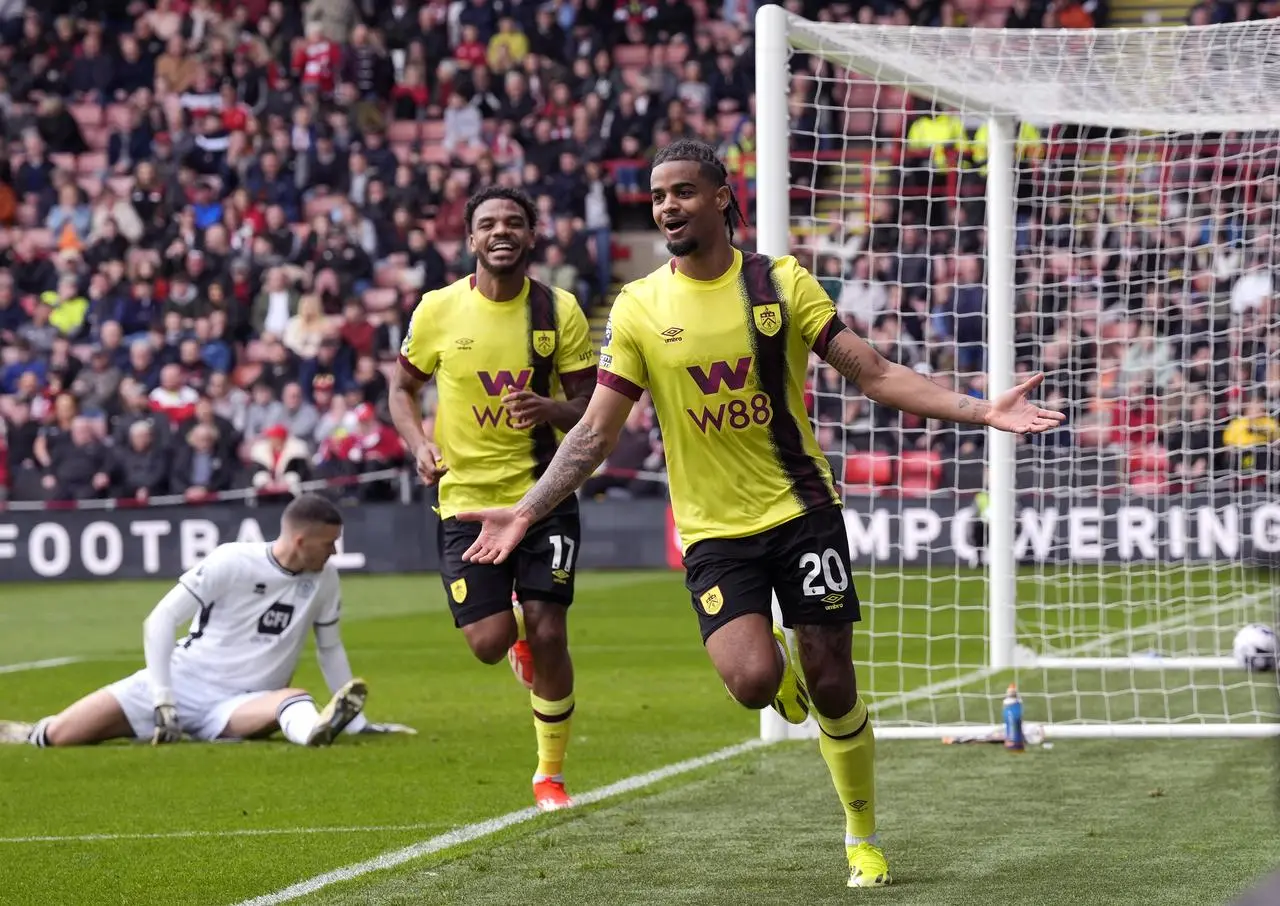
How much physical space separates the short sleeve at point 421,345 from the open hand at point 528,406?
58 centimetres

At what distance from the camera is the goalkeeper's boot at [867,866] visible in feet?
19.5

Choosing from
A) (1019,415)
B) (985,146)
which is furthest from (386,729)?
(985,146)

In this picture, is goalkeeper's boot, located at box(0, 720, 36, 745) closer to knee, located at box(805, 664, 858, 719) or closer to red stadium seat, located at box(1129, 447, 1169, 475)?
knee, located at box(805, 664, 858, 719)

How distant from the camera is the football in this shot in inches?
406

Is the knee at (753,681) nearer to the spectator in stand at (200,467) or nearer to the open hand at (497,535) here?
the open hand at (497,535)

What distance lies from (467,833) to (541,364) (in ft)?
6.21

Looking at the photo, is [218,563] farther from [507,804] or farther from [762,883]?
[762,883]

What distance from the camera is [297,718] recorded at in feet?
31.4

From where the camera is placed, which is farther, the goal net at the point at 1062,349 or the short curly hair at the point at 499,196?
the goal net at the point at 1062,349

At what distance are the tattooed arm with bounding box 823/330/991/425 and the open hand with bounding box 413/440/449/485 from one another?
239 cm

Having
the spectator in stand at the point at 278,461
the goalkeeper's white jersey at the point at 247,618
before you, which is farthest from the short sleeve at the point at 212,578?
the spectator in stand at the point at 278,461

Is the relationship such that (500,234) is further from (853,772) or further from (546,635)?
(853,772)

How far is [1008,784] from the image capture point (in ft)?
26.4

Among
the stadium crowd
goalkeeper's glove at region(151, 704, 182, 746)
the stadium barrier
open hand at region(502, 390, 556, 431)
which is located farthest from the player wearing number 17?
the stadium barrier
